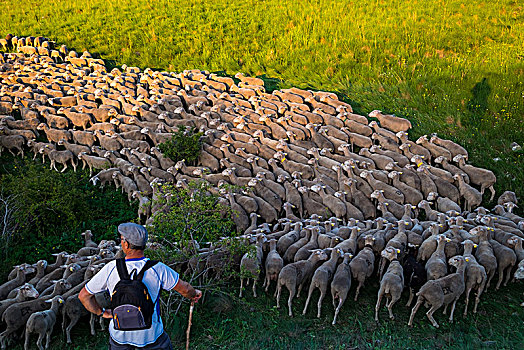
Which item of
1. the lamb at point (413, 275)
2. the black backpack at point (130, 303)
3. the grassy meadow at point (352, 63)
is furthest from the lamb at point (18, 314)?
the lamb at point (413, 275)

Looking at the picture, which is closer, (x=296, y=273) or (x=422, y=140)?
(x=296, y=273)

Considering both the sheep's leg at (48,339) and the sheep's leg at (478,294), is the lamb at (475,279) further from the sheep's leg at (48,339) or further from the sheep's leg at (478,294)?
the sheep's leg at (48,339)

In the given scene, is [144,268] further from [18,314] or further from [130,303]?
[18,314]

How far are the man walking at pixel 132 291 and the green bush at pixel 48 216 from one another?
651cm

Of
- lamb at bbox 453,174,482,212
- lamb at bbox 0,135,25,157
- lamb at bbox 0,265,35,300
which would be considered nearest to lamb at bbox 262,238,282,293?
lamb at bbox 0,265,35,300

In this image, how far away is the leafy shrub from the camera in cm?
1424

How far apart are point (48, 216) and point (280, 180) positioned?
20.0 feet

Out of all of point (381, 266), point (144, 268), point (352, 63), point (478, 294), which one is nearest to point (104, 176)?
point (381, 266)

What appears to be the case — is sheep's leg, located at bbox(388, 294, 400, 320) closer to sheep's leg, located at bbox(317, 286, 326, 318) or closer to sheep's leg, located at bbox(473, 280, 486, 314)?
sheep's leg, located at bbox(317, 286, 326, 318)

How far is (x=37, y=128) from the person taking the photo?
1634 cm

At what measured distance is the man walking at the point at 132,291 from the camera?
16.5 feet

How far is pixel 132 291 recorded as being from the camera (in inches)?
197

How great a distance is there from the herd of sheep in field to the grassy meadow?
529mm

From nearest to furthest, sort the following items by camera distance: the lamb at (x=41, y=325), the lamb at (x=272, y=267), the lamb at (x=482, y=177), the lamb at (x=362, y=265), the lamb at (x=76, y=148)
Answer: the lamb at (x=41, y=325)
the lamb at (x=362, y=265)
the lamb at (x=272, y=267)
the lamb at (x=482, y=177)
the lamb at (x=76, y=148)
